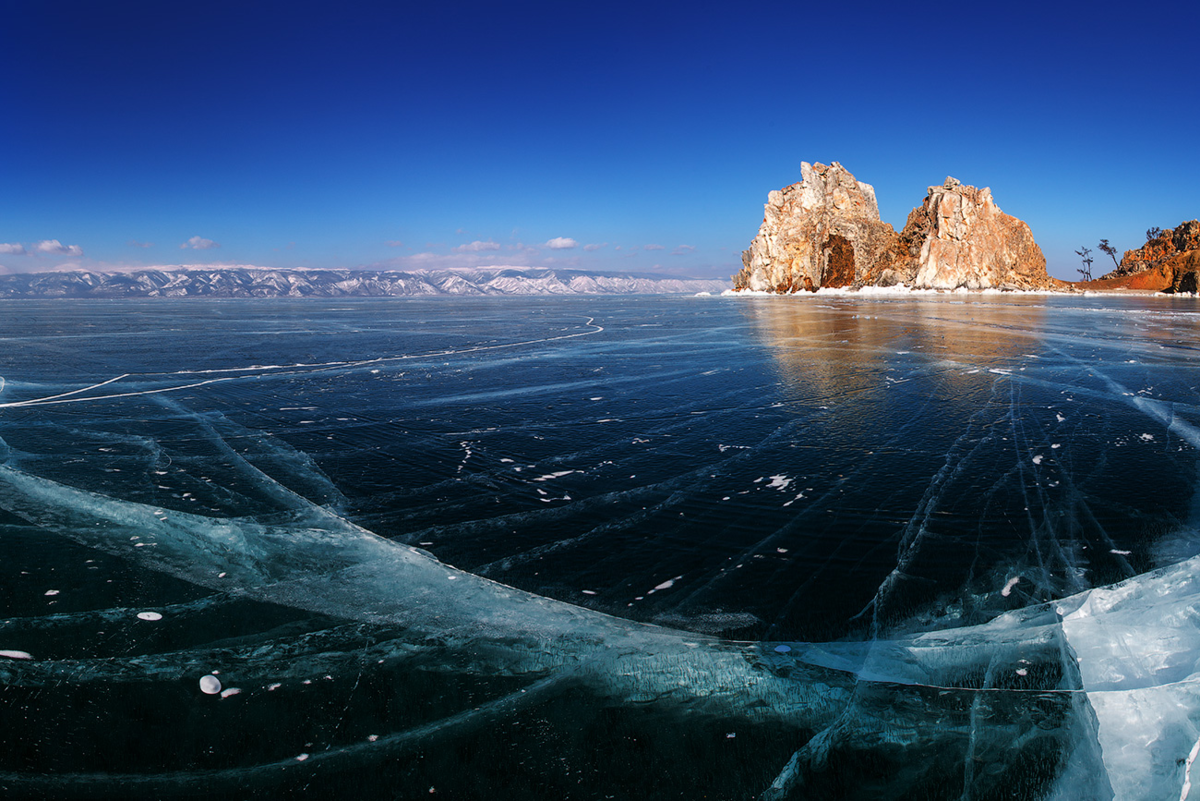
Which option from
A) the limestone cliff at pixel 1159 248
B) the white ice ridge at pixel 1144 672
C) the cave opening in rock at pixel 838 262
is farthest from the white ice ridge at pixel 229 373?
the limestone cliff at pixel 1159 248

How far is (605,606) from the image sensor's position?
169 inches

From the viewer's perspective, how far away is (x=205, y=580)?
470 cm

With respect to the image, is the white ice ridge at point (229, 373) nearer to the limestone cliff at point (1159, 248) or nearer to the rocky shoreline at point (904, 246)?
the rocky shoreline at point (904, 246)

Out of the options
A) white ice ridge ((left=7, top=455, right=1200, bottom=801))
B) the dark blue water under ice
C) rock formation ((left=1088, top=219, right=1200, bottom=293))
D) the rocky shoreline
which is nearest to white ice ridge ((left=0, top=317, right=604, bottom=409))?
the dark blue water under ice

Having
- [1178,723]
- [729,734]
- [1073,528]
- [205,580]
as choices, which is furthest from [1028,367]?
[205,580]

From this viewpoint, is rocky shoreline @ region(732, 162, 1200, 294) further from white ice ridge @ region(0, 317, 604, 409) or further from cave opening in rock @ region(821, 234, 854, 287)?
white ice ridge @ region(0, 317, 604, 409)

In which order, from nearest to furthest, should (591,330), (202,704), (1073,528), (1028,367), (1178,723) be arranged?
(1178,723) < (202,704) < (1073,528) < (1028,367) < (591,330)

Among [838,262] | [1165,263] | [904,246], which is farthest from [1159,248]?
[838,262]

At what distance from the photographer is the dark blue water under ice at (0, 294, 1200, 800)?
2865 millimetres

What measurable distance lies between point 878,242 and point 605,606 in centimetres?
13163

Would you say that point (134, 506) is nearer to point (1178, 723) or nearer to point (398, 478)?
point (398, 478)

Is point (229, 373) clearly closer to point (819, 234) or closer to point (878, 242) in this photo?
point (819, 234)

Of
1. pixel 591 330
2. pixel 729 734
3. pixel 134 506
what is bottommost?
pixel 729 734

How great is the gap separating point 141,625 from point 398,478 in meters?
3.35
